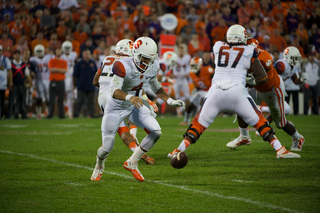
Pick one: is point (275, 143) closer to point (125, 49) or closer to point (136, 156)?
point (136, 156)

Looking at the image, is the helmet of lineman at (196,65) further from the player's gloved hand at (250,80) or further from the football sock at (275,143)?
the football sock at (275,143)

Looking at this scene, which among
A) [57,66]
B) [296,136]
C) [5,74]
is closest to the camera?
[296,136]

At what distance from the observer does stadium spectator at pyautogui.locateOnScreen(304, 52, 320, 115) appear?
→ 1747cm

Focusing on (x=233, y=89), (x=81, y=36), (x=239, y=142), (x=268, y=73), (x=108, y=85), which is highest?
(x=81, y=36)

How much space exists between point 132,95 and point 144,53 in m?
0.45

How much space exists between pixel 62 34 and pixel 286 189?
12821mm

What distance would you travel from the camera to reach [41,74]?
1638 cm

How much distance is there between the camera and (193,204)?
15.5ft

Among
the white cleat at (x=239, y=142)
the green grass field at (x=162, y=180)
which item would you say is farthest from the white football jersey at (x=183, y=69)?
the white cleat at (x=239, y=142)

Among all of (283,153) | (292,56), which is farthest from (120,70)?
(292,56)

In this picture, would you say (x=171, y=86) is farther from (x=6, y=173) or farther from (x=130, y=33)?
(x=6, y=173)

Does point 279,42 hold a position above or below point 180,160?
above

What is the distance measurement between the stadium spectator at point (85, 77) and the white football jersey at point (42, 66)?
892 mm

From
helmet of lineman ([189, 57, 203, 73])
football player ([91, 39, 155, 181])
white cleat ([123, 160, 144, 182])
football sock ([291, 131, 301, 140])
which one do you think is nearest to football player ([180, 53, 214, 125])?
helmet of lineman ([189, 57, 203, 73])
